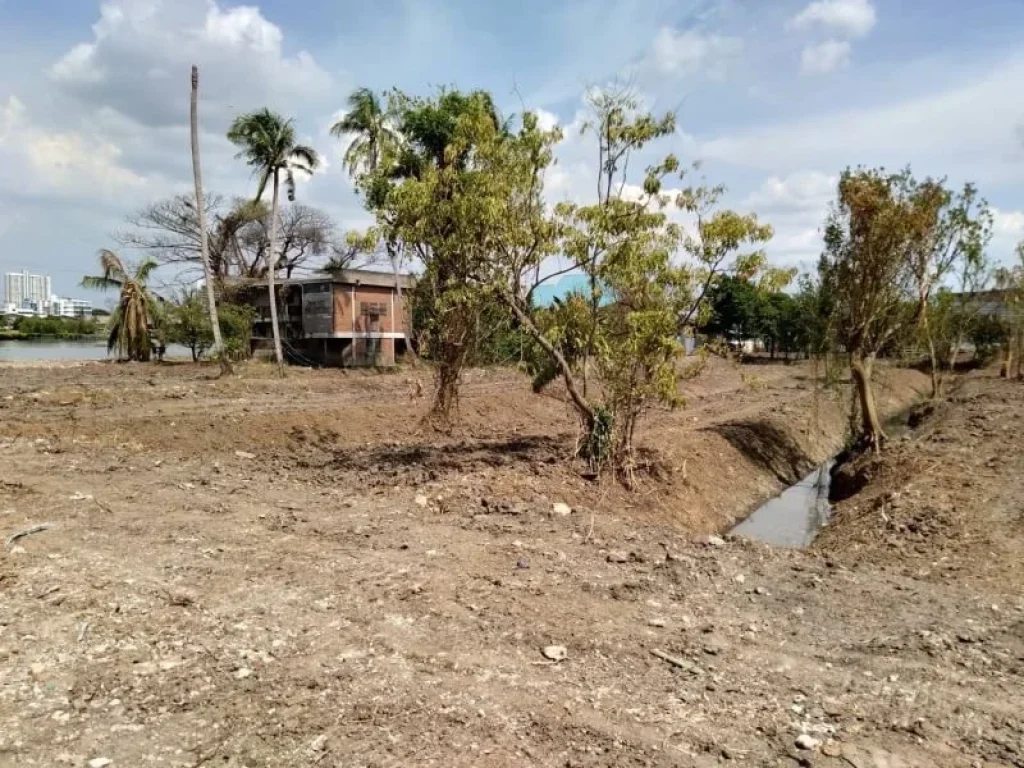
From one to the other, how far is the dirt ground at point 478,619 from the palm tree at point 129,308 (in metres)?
22.8

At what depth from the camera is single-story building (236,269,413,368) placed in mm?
35188

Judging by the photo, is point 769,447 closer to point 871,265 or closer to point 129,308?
point 871,265

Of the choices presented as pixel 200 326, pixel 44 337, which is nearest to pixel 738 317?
pixel 200 326

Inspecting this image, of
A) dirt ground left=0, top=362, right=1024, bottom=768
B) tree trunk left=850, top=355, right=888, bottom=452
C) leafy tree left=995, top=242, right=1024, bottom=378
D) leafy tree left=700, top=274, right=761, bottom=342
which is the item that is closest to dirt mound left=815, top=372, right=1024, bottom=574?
dirt ground left=0, top=362, right=1024, bottom=768

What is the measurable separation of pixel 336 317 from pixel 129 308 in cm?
878

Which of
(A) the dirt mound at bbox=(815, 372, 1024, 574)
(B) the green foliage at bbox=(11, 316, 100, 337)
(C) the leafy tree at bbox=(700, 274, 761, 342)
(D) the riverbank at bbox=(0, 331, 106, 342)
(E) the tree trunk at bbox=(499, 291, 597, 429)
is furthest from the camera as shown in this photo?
(B) the green foliage at bbox=(11, 316, 100, 337)

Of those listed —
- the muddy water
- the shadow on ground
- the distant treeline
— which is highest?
the distant treeline

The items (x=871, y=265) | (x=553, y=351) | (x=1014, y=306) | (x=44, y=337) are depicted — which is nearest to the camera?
(x=553, y=351)

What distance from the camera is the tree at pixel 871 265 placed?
13.1 meters

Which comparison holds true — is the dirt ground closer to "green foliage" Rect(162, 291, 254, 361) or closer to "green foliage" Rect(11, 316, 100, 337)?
"green foliage" Rect(162, 291, 254, 361)

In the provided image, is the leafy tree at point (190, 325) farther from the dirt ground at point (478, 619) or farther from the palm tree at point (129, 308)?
the dirt ground at point (478, 619)

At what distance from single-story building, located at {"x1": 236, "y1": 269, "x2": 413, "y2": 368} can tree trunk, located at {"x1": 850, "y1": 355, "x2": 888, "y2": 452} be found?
24.1 metres

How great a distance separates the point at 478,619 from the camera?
5336 mm

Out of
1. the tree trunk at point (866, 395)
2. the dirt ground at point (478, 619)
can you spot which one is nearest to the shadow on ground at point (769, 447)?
the tree trunk at point (866, 395)
